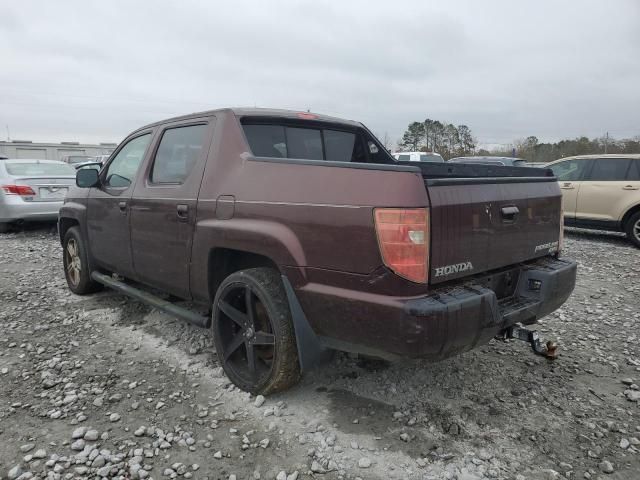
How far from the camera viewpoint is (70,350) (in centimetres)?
384

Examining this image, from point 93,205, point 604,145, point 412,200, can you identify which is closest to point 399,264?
point 412,200

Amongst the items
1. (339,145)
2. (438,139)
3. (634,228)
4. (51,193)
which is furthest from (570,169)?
(438,139)

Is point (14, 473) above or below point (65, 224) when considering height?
below

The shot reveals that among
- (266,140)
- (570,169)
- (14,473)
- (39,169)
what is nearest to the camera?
(14,473)

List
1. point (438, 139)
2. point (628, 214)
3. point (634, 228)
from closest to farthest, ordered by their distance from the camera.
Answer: point (634, 228), point (628, 214), point (438, 139)

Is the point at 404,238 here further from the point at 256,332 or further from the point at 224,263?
the point at 224,263

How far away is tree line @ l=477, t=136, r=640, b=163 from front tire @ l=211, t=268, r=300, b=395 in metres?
27.9

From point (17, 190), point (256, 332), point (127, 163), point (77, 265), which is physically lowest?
point (77, 265)

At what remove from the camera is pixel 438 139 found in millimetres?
45281

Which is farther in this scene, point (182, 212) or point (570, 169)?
point (570, 169)

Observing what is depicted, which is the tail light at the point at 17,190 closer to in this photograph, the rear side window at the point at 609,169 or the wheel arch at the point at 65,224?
the wheel arch at the point at 65,224

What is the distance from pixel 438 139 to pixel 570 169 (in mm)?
36768

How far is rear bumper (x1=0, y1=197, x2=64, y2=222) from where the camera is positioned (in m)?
8.83

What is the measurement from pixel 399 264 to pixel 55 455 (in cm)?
204
